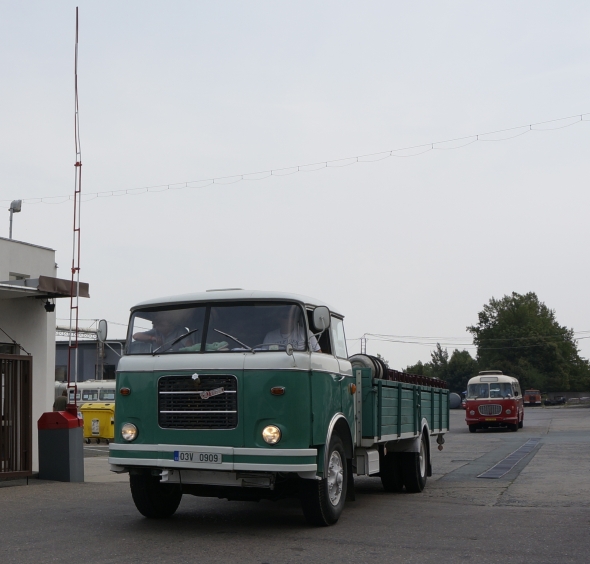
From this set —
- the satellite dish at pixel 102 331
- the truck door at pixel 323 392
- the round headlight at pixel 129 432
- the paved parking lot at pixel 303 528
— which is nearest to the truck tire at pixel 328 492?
the paved parking lot at pixel 303 528

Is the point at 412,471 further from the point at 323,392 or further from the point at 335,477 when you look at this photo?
the point at 323,392

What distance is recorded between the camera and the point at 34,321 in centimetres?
1655

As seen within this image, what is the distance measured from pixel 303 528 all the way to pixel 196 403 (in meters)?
1.72

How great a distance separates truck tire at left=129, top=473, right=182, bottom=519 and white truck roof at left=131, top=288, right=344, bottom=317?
184 cm

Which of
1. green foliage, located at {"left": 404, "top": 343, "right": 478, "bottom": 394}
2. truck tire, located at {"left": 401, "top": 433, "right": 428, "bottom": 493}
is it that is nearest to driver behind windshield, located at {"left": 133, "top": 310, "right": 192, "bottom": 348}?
truck tire, located at {"left": 401, "top": 433, "right": 428, "bottom": 493}

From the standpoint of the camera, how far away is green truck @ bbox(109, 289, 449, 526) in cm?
876

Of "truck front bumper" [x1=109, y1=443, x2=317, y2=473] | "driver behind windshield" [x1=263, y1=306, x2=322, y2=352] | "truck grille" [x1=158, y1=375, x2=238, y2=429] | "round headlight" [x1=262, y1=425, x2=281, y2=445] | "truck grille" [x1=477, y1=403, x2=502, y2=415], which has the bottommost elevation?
"truck grille" [x1=477, y1=403, x2=502, y2=415]

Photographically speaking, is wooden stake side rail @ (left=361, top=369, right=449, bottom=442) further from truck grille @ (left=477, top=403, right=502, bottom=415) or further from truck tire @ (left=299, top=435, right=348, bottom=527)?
truck grille @ (left=477, top=403, right=502, bottom=415)

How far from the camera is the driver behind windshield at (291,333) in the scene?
9.15 metres

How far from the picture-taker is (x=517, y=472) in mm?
17562

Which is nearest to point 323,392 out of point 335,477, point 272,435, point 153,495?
point 272,435

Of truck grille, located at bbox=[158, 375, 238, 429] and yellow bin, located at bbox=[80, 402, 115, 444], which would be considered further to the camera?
yellow bin, located at bbox=[80, 402, 115, 444]

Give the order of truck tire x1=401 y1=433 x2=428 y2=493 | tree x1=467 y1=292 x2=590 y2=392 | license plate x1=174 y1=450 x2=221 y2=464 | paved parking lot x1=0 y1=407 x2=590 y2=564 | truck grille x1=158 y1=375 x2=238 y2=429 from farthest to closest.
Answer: tree x1=467 y1=292 x2=590 y2=392 < truck tire x1=401 y1=433 x2=428 y2=493 < truck grille x1=158 y1=375 x2=238 y2=429 < license plate x1=174 y1=450 x2=221 y2=464 < paved parking lot x1=0 y1=407 x2=590 y2=564

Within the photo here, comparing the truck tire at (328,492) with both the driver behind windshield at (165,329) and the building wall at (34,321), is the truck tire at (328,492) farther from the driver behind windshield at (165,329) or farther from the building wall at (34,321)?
the building wall at (34,321)
